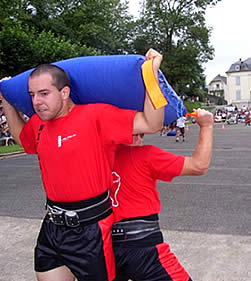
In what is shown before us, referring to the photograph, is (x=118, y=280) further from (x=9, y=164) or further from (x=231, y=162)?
Answer: (x=9, y=164)

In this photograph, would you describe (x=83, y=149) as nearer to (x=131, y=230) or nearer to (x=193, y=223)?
(x=131, y=230)

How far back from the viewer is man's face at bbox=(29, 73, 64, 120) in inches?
77.2

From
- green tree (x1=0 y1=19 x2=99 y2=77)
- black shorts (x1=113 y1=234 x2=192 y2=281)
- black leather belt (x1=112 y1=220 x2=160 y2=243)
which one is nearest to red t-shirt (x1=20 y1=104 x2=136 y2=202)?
black leather belt (x1=112 y1=220 x2=160 y2=243)

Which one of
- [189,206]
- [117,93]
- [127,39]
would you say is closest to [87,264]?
[117,93]

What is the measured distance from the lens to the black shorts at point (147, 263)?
1999mm

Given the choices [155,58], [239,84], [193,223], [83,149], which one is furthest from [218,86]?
[83,149]

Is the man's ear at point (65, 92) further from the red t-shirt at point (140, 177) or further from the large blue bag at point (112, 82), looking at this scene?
the red t-shirt at point (140, 177)

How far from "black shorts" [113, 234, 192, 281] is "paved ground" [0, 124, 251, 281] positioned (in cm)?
167

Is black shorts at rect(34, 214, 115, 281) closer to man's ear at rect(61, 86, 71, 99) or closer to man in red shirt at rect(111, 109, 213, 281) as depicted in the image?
man in red shirt at rect(111, 109, 213, 281)

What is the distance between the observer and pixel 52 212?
6.87ft

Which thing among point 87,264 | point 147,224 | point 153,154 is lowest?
point 87,264

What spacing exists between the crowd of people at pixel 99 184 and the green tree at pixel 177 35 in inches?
1691

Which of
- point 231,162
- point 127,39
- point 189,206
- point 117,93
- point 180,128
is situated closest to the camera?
point 117,93

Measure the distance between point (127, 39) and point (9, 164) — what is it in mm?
38051
